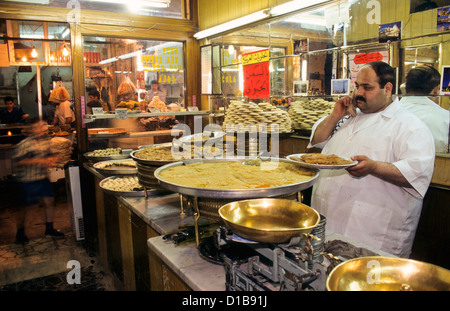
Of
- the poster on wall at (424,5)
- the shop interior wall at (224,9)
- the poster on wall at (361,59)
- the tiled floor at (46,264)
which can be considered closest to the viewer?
the poster on wall at (424,5)

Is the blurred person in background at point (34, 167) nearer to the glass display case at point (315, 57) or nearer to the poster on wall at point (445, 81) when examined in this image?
the glass display case at point (315, 57)

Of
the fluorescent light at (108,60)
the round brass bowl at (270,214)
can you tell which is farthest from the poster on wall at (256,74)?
the round brass bowl at (270,214)

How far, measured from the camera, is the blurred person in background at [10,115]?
7719mm

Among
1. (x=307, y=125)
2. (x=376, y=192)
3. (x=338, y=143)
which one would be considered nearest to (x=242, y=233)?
(x=376, y=192)

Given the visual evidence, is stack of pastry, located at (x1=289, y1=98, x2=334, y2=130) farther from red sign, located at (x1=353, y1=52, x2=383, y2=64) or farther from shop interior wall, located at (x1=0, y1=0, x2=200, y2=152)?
shop interior wall, located at (x1=0, y1=0, x2=200, y2=152)

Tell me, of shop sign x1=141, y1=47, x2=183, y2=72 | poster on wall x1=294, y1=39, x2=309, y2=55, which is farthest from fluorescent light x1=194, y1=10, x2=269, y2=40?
poster on wall x1=294, y1=39, x2=309, y2=55

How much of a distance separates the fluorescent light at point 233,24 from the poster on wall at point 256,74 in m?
0.41

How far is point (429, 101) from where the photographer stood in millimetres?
2830

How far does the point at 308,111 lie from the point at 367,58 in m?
0.87

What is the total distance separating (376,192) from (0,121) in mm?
7942

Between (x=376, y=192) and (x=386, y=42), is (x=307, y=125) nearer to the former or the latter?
(x=386, y=42)

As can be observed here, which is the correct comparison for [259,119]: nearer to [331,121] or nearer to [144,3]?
[331,121]

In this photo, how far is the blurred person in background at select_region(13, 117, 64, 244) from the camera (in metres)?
4.70

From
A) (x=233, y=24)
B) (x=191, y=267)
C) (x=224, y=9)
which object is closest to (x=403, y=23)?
(x=233, y=24)
